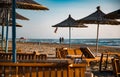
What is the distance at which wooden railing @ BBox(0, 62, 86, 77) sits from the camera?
6348 mm

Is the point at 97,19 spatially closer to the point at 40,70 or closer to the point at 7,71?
the point at 40,70

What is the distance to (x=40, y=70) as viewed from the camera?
646 centimetres

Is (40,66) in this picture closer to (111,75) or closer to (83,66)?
(83,66)

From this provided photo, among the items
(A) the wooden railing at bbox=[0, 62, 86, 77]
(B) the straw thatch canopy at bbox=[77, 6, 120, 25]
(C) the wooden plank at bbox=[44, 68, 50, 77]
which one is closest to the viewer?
(A) the wooden railing at bbox=[0, 62, 86, 77]

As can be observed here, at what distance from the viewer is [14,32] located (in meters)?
7.30

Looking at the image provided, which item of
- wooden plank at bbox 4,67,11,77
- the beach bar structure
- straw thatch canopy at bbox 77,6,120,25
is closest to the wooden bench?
the beach bar structure

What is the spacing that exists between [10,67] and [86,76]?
197 centimetres

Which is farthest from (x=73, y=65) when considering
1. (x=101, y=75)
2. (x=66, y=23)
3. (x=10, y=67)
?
(x=66, y=23)

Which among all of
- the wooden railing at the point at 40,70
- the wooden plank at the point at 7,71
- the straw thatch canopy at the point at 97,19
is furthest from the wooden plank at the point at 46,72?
the straw thatch canopy at the point at 97,19

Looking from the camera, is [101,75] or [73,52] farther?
[73,52]

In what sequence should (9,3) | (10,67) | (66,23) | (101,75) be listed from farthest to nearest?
1. (66,23)
2. (101,75)
3. (9,3)
4. (10,67)

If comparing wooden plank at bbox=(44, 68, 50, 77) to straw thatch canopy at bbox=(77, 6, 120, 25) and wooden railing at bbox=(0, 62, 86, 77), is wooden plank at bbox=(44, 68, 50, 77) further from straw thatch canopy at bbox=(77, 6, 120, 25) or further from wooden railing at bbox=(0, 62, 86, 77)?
straw thatch canopy at bbox=(77, 6, 120, 25)

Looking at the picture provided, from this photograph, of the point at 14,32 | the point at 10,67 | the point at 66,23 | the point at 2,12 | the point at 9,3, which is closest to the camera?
the point at 10,67

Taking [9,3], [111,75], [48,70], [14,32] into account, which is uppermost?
[9,3]
